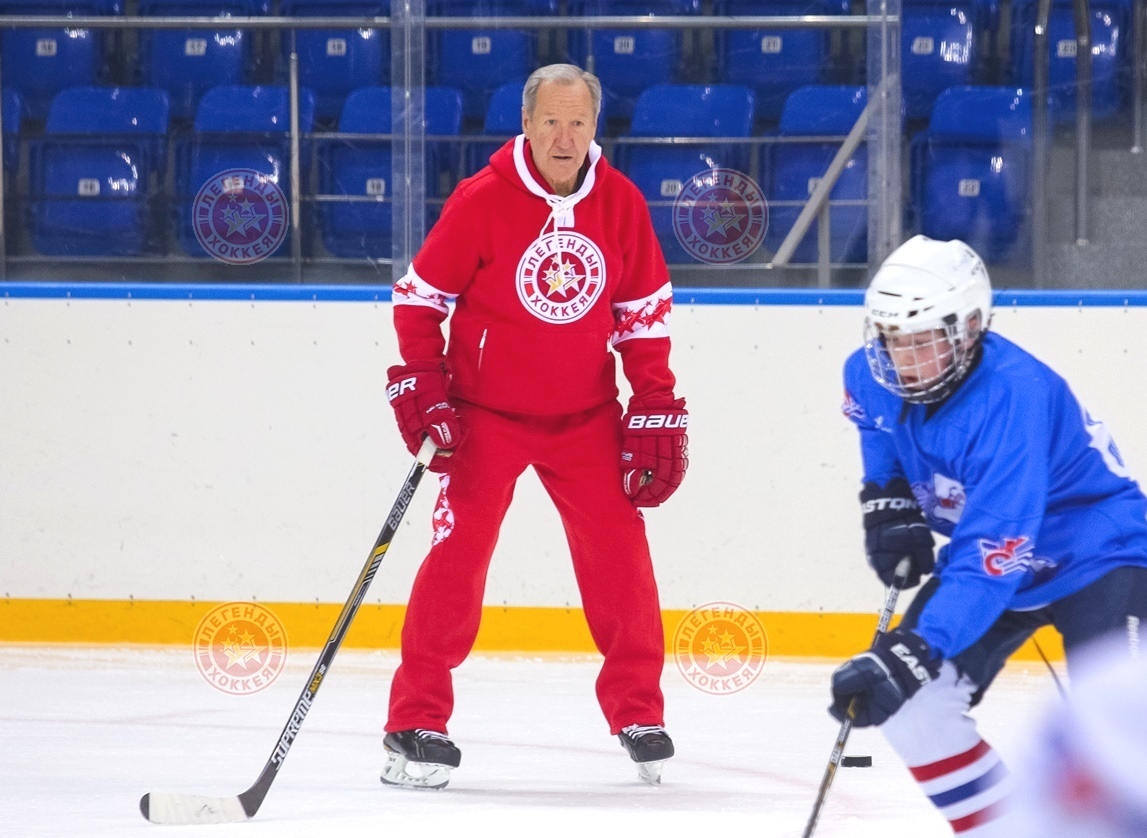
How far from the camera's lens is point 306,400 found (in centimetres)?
434

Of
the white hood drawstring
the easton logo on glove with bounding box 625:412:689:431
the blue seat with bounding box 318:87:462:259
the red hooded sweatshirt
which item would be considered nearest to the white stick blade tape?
the red hooded sweatshirt

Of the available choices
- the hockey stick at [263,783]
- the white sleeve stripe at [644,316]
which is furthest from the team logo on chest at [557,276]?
the hockey stick at [263,783]

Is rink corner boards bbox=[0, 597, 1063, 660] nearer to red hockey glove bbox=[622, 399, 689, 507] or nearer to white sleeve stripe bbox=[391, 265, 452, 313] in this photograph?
red hockey glove bbox=[622, 399, 689, 507]

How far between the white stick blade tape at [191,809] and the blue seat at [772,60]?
2.45 m

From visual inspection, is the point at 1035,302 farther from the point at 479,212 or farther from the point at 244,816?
the point at 244,816

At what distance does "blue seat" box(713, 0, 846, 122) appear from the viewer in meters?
4.31

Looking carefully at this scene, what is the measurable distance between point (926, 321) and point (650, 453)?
1.06 metres

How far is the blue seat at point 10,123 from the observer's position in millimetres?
4438

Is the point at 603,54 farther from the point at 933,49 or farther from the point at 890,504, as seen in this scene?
the point at 890,504

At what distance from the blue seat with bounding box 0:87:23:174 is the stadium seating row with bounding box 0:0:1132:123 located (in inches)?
1.1

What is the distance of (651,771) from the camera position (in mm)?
3064

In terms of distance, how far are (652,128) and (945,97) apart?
817 mm

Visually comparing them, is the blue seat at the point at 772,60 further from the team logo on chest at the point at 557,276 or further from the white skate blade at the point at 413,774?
the white skate blade at the point at 413,774

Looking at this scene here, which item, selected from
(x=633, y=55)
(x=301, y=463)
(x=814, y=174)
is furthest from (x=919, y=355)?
(x=301, y=463)
